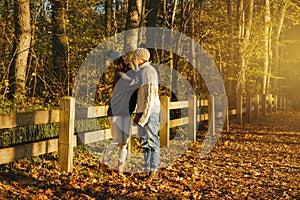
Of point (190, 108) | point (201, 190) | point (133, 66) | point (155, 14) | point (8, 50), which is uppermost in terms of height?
point (155, 14)

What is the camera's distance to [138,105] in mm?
6797

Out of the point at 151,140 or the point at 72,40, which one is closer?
the point at 151,140

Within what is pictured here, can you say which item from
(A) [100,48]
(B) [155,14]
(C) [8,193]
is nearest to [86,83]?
(A) [100,48]

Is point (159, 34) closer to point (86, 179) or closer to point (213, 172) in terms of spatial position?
point (213, 172)

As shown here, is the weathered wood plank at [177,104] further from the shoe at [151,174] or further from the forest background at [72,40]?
the shoe at [151,174]

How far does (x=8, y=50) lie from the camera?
11.9 meters

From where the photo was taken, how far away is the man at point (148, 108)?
6.64m

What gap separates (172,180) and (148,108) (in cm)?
131

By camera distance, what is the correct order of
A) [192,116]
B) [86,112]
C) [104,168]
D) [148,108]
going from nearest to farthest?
[148,108], [104,168], [86,112], [192,116]

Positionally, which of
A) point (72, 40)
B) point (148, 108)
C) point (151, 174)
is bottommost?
point (151, 174)

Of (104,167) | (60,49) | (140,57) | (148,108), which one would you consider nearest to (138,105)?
(148,108)

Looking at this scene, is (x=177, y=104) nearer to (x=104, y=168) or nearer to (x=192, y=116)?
(x=192, y=116)

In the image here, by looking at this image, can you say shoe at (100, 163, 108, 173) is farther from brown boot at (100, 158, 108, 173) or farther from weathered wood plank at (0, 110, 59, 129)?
weathered wood plank at (0, 110, 59, 129)

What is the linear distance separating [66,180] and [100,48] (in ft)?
18.2
